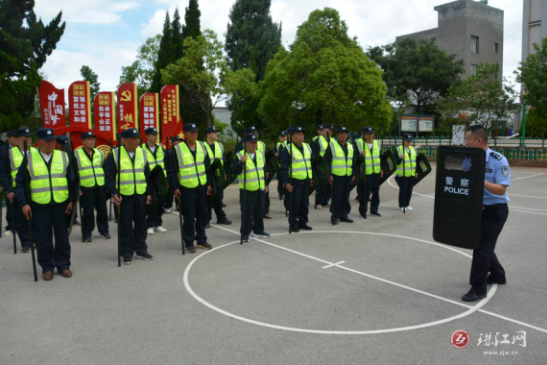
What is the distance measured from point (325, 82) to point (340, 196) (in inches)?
519

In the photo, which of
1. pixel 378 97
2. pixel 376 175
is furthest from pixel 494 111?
pixel 376 175

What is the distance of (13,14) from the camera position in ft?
69.6

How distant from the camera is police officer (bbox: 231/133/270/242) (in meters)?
8.77

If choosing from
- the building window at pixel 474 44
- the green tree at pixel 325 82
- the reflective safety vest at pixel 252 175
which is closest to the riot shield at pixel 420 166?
the reflective safety vest at pixel 252 175

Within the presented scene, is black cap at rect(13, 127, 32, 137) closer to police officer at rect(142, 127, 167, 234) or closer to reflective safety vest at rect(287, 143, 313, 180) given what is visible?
police officer at rect(142, 127, 167, 234)

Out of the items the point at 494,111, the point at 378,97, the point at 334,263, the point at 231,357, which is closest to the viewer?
the point at 231,357

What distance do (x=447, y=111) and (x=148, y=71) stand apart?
22.4 m

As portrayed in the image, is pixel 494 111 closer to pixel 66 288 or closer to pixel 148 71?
pixel 148 71

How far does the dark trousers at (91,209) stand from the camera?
916cm

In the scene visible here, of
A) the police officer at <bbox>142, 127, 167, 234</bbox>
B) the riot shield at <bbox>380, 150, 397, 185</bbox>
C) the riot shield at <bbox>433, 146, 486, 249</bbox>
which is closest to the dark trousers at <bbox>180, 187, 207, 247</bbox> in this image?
the police officer at <bbox>142, 127, 167, 234</bbox>

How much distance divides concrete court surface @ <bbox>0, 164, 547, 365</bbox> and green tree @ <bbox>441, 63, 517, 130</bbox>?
2278 cm

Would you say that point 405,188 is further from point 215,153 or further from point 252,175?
point 215,153

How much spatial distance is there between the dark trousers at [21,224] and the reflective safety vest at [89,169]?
48.2 inches

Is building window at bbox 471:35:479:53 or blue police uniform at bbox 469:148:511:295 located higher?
building window at bbox 471:35:479:53
